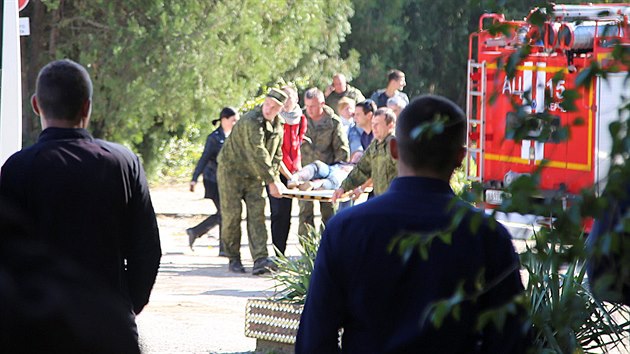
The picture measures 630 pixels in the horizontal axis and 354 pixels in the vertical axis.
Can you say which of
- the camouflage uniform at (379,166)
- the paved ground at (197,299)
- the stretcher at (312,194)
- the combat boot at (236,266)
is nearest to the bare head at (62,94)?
the paved ground at (197,299)

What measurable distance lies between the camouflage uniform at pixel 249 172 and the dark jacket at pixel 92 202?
774cm

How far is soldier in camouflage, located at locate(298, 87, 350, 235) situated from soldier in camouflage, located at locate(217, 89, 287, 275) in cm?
138

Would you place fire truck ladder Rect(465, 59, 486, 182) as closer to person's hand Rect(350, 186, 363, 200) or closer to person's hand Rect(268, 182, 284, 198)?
person's hand Rect(268, 182, 284, 198)

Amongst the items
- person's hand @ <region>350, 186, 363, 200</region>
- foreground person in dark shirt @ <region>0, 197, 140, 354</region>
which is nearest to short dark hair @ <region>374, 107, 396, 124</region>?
person's hand @ <region>350, 186, 363, 200</region>

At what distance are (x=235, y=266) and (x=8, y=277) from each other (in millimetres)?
10578

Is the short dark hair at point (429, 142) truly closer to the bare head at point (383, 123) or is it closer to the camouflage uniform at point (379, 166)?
the camouflage uniform at point (379, 166)

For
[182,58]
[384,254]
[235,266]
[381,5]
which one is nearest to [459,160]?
[384,254]

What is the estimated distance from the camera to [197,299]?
10664 millimetres

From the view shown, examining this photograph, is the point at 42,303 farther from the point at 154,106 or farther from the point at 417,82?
the point at 417,82

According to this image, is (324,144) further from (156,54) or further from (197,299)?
(156,54)

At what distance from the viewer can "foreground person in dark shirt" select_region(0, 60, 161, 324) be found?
406 cm

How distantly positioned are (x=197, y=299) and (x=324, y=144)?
375 cm

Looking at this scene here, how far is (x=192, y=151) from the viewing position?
2252cm

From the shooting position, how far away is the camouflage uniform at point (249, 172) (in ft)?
39.6
